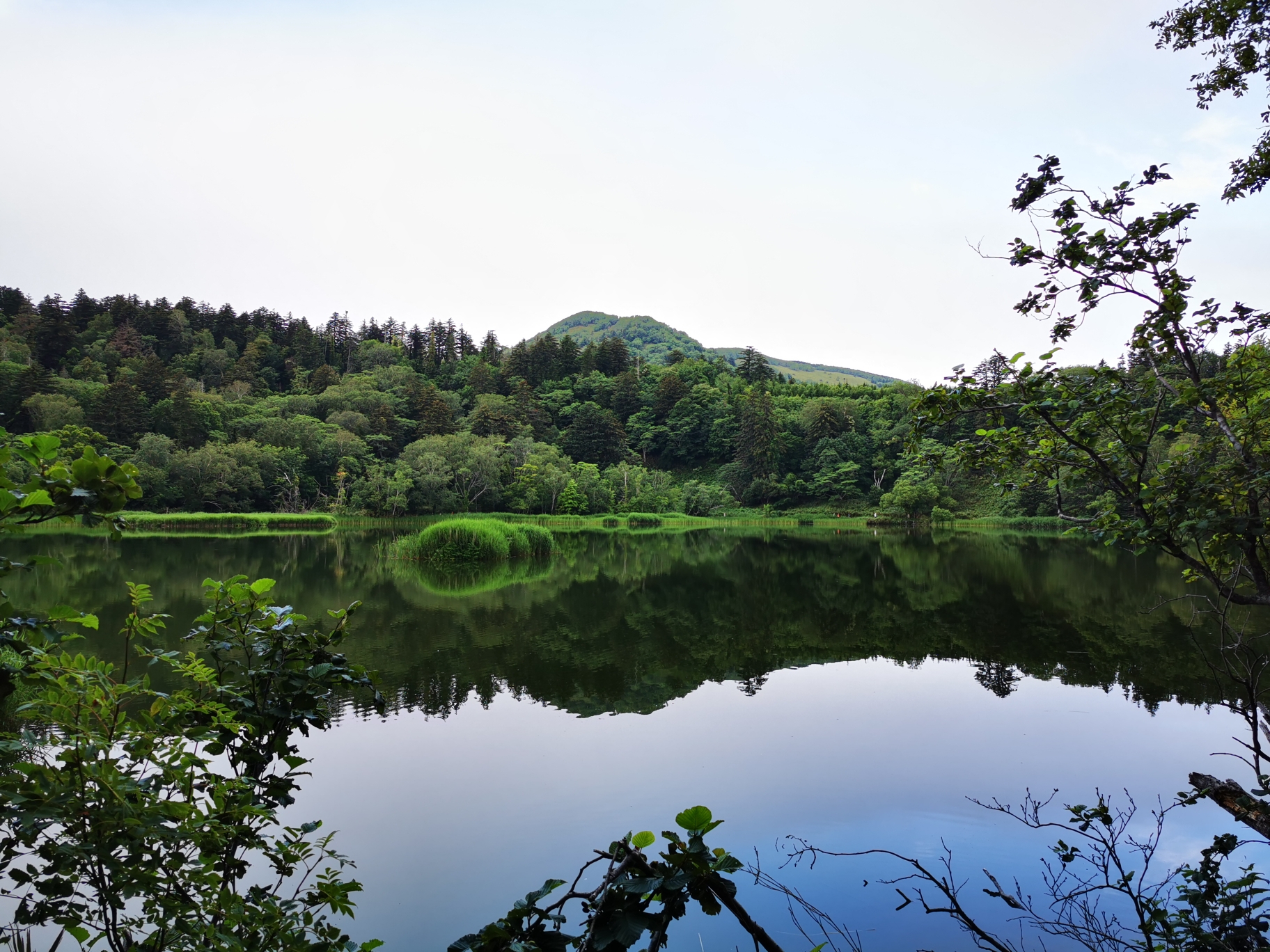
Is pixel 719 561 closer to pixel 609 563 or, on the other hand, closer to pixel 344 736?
pixel 609 563

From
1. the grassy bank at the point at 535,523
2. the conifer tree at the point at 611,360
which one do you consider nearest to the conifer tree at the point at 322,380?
the grassy bank at the point at 535,523

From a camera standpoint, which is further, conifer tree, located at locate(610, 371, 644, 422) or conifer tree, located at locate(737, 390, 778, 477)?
conifer tree, located at locate(610, 371, 644, 422)

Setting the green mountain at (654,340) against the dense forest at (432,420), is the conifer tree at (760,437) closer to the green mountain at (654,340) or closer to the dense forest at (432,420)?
the dense forest at (432,420)

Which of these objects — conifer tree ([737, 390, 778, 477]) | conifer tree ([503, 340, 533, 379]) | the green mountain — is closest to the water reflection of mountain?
conifer tree ([737, 390, 778, 477])

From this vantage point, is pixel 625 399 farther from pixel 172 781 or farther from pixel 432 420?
pixel 172 781

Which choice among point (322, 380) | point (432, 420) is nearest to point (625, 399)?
point (432, 420)

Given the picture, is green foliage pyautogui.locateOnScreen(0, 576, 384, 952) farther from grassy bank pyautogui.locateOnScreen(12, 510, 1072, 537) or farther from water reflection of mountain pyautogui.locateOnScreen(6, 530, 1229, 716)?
grassy bank pyautogui.locateOnScreen(12, 510, 1072, 537)

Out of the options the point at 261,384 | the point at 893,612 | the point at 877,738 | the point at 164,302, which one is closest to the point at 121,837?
the point at 877,738

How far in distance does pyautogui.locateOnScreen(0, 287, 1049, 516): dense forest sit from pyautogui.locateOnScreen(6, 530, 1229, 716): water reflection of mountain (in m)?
18.9

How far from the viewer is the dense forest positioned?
165 feet

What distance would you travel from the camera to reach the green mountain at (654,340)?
15778cm

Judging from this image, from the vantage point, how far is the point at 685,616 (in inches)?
556

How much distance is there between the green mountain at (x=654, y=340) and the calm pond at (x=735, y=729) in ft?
419

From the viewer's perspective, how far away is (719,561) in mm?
25766
